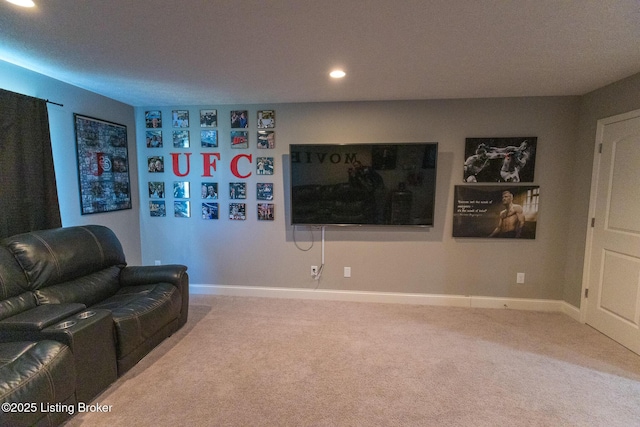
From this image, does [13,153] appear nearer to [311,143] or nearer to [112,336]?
[112,336]

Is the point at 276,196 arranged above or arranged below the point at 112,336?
above

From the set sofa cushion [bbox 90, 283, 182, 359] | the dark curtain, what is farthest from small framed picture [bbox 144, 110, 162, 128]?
sofa cushion [bbox 90, 283, 182, 359]

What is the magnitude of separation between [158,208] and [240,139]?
1447mm

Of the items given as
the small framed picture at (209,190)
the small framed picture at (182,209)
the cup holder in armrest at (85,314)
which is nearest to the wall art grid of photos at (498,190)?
the small framed picture at (209,190)

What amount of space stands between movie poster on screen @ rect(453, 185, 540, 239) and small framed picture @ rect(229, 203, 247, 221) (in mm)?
2575

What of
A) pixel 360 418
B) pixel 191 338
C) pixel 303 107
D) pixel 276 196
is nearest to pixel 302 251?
pixel 276 196

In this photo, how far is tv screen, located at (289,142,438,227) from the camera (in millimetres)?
3170

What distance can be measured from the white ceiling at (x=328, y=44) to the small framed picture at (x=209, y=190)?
1.12 meters

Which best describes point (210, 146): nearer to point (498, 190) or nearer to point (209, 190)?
point (209, 190)

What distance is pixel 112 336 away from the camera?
1985 mm

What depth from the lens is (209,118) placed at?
11.6ft

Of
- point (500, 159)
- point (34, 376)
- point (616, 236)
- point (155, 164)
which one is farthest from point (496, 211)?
point (155, 164)

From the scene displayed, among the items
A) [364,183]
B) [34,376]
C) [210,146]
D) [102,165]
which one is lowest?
[34,376]

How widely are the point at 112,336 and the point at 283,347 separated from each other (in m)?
1.29
